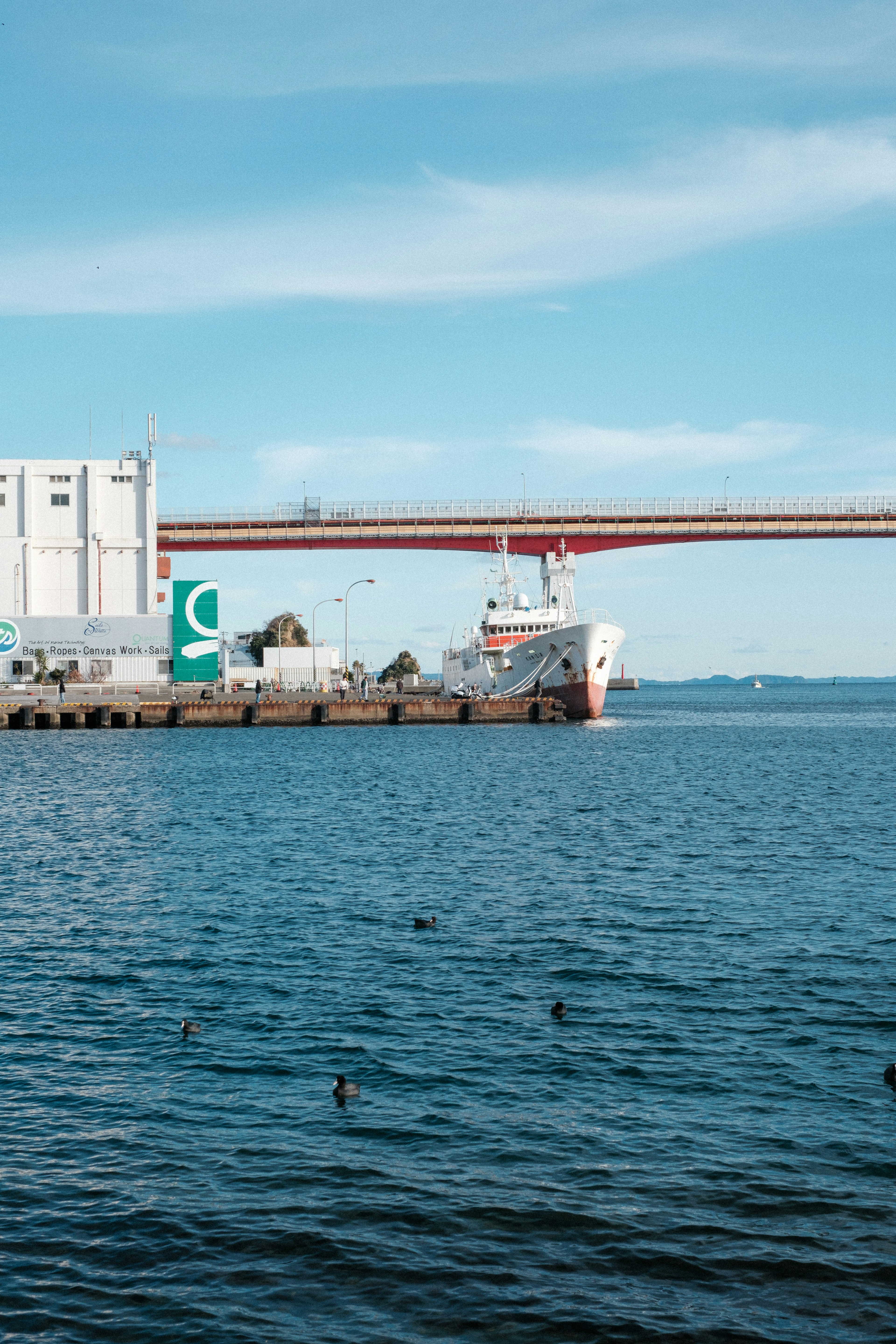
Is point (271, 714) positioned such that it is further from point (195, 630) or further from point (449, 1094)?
point (449, 1094)

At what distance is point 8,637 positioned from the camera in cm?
9556

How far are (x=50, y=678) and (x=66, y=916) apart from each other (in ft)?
253

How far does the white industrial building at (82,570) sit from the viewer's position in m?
95.8

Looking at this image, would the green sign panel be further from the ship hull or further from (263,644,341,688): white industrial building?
(263,644,341,688): white industrial building

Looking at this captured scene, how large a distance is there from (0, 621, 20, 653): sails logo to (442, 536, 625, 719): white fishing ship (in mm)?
36702

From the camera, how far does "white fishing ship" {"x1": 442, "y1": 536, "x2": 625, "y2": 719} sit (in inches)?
3420

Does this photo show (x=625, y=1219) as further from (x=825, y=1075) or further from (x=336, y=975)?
(x=336, y=975)

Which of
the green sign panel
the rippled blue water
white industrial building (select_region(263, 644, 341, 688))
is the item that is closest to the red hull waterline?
the green sign panel

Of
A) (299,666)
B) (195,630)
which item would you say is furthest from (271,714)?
(299,666)

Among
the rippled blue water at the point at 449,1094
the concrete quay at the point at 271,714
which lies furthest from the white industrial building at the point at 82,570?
the rippled blue water at the point at 449,1094

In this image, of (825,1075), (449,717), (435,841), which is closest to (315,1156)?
(825,1075)

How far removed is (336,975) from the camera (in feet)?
58.0

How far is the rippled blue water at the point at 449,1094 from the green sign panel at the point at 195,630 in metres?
66.8

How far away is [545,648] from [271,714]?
21.2 meters
